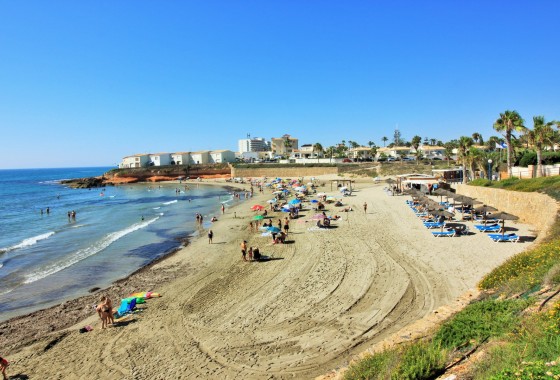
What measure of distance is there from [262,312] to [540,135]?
84.4 ft

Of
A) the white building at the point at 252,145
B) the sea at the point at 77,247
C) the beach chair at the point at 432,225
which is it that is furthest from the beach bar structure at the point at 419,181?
the white building at the point at 252,145

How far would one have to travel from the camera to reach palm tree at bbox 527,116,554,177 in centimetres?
2644

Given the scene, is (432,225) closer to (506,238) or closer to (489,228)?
(489,228)

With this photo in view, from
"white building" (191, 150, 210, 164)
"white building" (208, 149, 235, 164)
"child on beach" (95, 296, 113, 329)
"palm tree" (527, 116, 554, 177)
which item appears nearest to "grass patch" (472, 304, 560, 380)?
"child on beach" (95, 296, 113, 329)

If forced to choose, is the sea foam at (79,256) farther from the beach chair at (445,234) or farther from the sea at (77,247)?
the beach chair at (445,234)

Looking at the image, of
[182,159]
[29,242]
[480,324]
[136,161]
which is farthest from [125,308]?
[136,161]

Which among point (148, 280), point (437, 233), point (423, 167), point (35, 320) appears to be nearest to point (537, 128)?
point (437, 233)

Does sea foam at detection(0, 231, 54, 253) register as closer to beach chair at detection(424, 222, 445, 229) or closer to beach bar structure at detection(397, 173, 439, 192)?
beach chair at detection(424, 222, 445, 229)

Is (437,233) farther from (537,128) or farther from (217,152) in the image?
(217,152)

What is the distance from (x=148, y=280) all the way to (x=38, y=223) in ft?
89.6

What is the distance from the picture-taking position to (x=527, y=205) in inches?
835

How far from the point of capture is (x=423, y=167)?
6431cm

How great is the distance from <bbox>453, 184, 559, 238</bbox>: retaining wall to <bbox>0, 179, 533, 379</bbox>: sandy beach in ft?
3.05

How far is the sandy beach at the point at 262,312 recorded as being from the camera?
30.2 feet
